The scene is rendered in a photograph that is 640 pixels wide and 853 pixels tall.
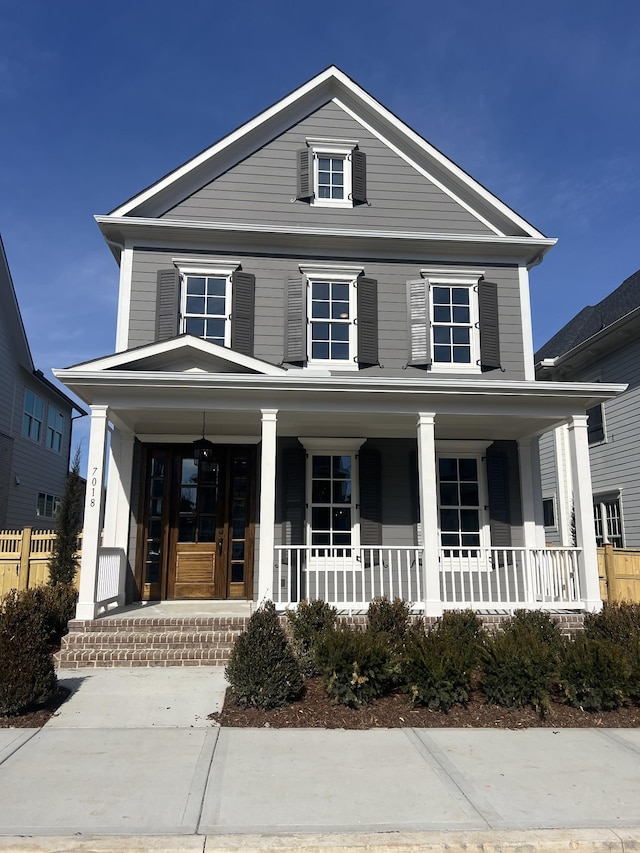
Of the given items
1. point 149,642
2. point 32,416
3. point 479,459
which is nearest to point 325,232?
point 479,459

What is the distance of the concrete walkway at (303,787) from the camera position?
3.55 meters

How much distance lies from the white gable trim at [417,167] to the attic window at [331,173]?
0.45m

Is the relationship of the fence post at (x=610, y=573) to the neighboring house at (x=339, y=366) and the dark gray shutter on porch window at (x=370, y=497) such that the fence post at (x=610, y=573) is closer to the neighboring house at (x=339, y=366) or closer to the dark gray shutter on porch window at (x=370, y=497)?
the neighboring house at (x=339, y=366)

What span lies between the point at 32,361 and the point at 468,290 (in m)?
13.4

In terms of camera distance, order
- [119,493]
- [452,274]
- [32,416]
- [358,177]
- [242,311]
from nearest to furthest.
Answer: [119,493], [242,311], [452,274], [358,177], [32,416]

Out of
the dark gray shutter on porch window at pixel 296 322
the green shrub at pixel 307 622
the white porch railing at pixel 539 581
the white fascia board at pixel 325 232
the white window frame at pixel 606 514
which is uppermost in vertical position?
the white fascia board at pixel 325 232

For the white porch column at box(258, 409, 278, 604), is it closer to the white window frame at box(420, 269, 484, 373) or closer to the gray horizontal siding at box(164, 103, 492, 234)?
the white window frame at box(420, 269, 484, 373)

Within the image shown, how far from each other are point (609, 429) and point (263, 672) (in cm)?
1179

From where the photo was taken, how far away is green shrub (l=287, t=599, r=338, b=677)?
24.1 ft

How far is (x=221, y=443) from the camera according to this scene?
1025 cm

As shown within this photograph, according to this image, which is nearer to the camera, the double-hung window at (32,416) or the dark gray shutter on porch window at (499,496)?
the dark gray shutter on porch window at (499,496)

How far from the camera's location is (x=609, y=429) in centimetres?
1477

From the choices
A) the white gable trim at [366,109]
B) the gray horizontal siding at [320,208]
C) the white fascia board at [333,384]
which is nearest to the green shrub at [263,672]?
the white fascia board at [333,384]

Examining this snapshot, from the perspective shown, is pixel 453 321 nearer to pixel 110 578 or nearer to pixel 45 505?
pixel 110 578
